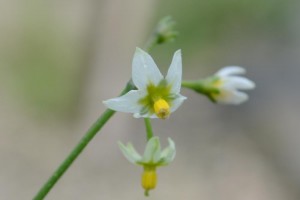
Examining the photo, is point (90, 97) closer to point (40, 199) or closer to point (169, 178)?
point (169, 178)

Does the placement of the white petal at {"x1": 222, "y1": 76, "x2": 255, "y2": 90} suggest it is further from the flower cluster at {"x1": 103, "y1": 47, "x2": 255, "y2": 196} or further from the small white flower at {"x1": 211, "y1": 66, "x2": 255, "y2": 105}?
the flower cluster at {"x1": 103, "y1": 47, "x2": 255, "y2": 196}

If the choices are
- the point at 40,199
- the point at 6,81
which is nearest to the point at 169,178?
the point at 6,81

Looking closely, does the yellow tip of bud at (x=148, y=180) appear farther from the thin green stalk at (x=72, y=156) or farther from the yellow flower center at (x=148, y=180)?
the thin green stalk at (x=72, y=156)

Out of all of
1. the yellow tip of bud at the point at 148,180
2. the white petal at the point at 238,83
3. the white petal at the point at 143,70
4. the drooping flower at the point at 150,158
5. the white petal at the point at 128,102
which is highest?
the white petal at the point at 238,83

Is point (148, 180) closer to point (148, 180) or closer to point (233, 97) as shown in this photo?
point (148, 180)

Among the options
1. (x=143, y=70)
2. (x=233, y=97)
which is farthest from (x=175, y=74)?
(x=233, y=97)

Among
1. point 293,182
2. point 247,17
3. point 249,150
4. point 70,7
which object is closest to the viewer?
point 293,182

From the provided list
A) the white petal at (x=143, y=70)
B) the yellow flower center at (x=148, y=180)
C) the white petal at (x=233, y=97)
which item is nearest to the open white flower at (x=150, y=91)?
the white petal at (x=143, y=70)
